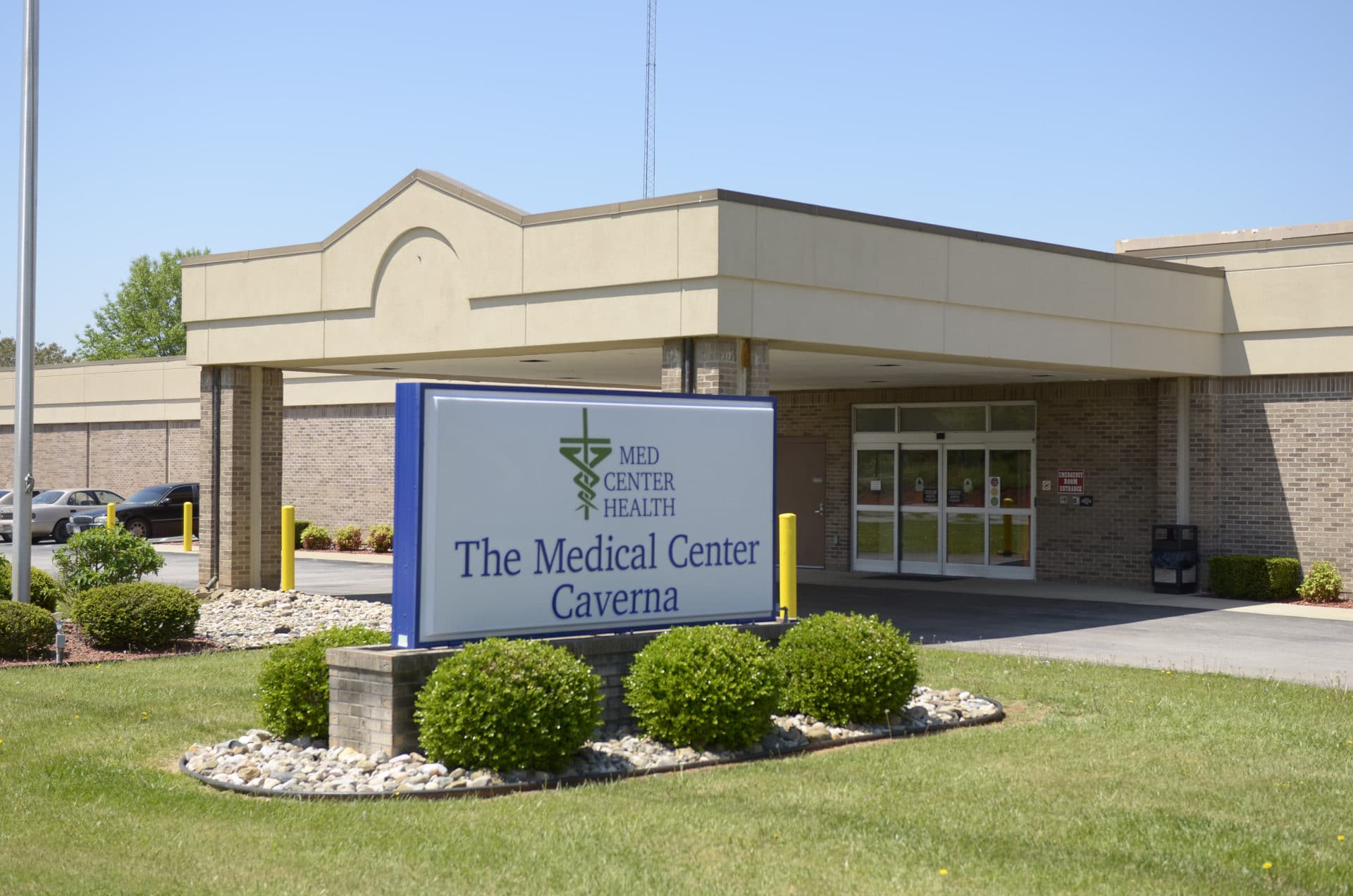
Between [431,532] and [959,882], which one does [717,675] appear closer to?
[431,532]

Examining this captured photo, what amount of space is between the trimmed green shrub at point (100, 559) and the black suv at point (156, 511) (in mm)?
18513

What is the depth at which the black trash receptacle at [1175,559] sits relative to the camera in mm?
21484

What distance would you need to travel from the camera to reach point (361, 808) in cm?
787

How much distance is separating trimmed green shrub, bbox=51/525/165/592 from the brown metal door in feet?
40.8

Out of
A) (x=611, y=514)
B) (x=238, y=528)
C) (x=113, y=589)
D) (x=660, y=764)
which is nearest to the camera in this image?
(x=660, y=764)

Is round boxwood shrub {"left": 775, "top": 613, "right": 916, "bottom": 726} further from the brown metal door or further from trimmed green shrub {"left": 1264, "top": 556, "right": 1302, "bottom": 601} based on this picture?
the brown metal door

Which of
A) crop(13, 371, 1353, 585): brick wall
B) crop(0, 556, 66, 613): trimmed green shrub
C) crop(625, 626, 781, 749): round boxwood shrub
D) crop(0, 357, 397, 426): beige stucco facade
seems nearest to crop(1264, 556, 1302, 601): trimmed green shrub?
crop(13, 371, 1353, 585): brick wall

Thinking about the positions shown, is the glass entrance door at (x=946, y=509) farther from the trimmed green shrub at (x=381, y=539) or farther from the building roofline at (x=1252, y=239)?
the trimmed green shrub at (x=381, y=539)

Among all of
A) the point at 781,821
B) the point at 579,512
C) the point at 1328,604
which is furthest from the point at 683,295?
the point at 1328,604

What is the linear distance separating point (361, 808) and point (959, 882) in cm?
330

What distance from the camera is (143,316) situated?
75.8 meters

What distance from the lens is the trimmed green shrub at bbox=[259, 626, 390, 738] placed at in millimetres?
9484

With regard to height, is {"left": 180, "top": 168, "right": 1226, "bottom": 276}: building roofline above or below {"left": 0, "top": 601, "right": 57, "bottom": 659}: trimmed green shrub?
above

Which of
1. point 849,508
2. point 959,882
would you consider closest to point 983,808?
point 959,882
